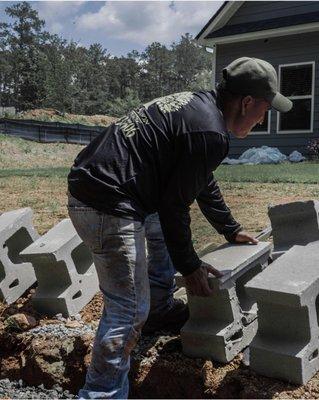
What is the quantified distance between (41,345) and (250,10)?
12.8 metres

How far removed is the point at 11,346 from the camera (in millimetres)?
3670

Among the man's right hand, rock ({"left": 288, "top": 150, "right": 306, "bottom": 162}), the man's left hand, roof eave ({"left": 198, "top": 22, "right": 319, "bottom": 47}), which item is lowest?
the man's right hand

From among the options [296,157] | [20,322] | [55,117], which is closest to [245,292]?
[20,322]

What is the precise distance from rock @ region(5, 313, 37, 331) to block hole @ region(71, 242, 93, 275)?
1.79 ft

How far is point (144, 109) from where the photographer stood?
8.39 feet

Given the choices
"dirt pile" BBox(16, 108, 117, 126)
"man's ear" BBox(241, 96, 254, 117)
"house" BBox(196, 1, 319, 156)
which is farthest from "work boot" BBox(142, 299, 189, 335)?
"dirt pile" BBox(16, 108, 117, 126)

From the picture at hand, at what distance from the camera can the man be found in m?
2.38

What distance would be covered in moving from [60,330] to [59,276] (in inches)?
17.8

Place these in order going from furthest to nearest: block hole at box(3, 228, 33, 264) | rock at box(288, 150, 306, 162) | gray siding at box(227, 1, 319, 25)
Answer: gray siding at box(227, 1, 319, 25)
rock at box(288, 150, 306, 162)
block hole at box(3, 228, 33, 264)

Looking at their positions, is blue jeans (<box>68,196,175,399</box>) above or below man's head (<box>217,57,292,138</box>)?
below

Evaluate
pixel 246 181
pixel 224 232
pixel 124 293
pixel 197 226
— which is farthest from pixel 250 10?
pixel 124 293

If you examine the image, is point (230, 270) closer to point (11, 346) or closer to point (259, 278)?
point (259, 278)

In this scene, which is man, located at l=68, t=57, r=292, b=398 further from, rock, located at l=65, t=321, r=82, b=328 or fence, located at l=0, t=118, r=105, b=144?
fence, located at l=0, t=118, r=105, b=144

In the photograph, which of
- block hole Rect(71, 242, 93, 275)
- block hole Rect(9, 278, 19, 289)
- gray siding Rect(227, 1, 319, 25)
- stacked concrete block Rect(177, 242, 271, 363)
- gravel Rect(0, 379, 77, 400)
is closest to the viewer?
stacked concrete block Rect(177, 242, 271, 363)
